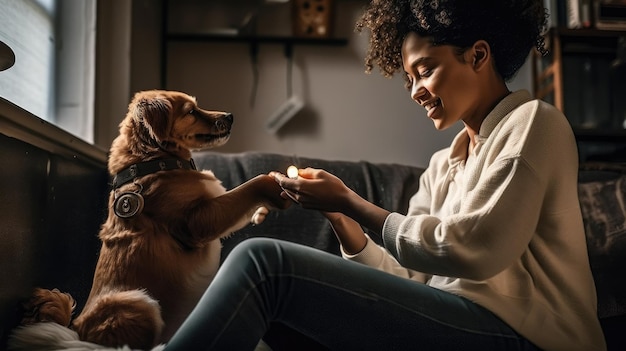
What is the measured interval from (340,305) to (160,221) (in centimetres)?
38

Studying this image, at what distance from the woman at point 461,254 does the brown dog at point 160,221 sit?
17 centimetres

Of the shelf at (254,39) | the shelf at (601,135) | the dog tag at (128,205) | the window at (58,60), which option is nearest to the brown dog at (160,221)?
the dog tag at (128,205)

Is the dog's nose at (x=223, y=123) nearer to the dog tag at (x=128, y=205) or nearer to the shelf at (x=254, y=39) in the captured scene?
the dog tag at (x=128, y=205)

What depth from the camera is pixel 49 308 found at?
42.6 inches

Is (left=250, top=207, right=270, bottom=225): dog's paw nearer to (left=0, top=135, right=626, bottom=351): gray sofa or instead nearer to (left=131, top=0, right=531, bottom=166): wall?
(left=0, top=135, right=626, bottom=351): gray sofa

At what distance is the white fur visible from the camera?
93 cm

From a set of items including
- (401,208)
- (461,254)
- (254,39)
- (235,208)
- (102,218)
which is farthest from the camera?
(254,39)

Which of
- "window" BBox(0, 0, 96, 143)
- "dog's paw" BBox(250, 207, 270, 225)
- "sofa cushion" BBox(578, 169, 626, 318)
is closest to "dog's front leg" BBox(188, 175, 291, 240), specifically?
"dog's paw" BBox(250, 207, 270, 225)

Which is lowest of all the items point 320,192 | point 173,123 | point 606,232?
point 606,232

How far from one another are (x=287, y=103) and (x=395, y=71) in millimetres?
1169

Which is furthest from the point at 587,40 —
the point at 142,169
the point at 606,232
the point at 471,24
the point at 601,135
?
the point at 142,169

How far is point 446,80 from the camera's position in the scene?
99cm

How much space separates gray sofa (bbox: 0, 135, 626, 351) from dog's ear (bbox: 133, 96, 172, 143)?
0.27 m

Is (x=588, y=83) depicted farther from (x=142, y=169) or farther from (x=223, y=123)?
(x=142, y=169)
